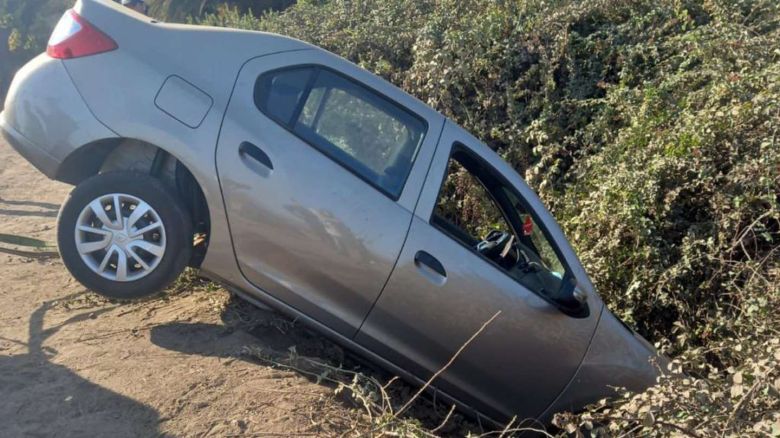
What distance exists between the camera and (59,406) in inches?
133

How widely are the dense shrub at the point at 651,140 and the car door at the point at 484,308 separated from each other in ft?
1.87

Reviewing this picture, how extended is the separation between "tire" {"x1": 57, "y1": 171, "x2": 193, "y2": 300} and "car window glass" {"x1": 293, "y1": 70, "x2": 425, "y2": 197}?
83 centimetres

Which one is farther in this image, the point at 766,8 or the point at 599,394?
the point at 766,8

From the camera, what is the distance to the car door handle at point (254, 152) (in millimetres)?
3938

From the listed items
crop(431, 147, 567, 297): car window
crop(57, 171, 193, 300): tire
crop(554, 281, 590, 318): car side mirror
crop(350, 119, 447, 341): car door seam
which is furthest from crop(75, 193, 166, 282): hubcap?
crop(554, 281, 590, 318): car side mirror

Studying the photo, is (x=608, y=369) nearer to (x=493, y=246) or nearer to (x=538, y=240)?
(x=538, y=240)

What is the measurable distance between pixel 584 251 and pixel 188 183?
2936 mm

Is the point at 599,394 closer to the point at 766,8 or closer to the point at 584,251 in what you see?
the point at 584,251

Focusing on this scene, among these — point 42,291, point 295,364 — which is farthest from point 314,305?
point 42,291

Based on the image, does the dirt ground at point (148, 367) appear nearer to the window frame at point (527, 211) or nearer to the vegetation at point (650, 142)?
the vegetation at point (650, 142)

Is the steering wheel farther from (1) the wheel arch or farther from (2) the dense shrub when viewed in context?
(1) the wheel arch

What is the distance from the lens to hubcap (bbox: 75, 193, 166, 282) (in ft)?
13.2

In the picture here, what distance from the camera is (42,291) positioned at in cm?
492

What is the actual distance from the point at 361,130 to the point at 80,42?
1613 mm
